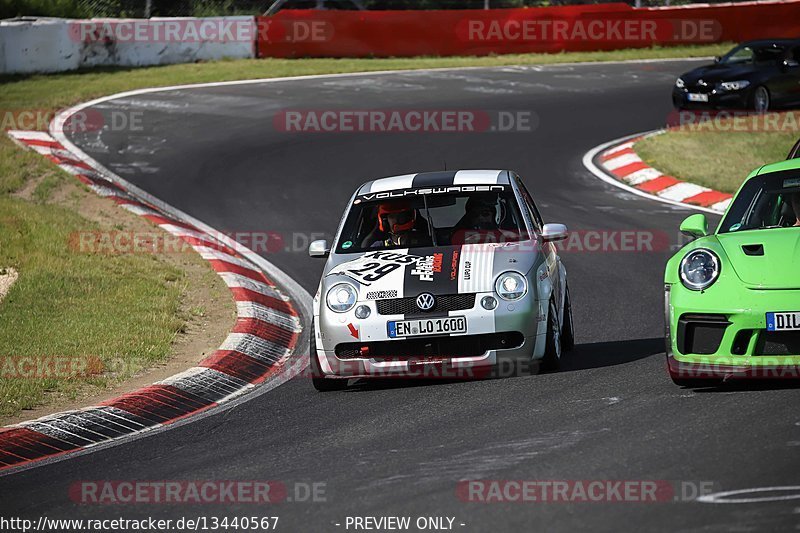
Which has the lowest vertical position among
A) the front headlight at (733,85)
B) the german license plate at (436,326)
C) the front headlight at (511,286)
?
the german license plate at (436,326)

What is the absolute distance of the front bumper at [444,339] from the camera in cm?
768

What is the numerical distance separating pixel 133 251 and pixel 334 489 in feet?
24.5

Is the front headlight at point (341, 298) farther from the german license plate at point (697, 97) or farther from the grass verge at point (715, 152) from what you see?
the german license plate at point (697, 97)

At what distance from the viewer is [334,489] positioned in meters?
5.53

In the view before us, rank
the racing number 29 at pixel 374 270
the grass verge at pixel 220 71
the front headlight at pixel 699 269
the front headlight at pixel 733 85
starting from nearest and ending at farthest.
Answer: the front headlight at pixel 699 269 → the racing number 29 at pixel 374 270 → the front headlight at pixel 733 85 → the grass verge at pixel 220 71

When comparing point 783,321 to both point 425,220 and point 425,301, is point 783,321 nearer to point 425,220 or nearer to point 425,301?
point 425,301

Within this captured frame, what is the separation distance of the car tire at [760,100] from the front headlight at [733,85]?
0.73 ft

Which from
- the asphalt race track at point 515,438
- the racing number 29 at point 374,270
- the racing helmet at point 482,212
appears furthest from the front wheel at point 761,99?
the racing number 29 at point 374,270

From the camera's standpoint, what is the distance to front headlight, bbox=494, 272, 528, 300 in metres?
7.79

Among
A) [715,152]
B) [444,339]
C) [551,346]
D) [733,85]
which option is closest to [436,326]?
[444,339]

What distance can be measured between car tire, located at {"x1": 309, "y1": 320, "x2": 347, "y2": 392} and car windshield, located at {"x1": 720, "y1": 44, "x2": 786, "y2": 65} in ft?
48.8

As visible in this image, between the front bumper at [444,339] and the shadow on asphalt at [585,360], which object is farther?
the shadow on asphalt at [585,360]

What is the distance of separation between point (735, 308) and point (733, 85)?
14623 mm

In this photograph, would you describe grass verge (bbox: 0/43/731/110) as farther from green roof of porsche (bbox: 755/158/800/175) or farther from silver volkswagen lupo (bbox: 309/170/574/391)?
green roof of porsche (bbox: 755/158/800/175)
